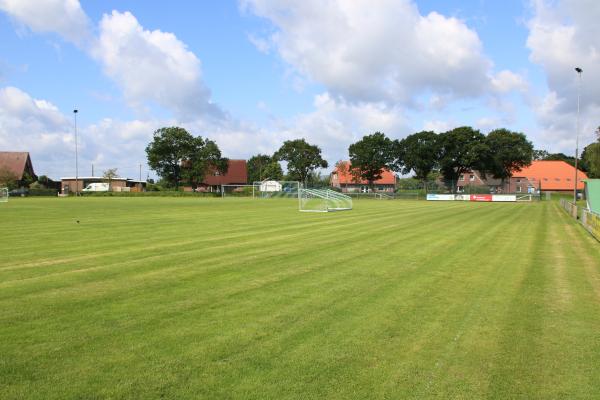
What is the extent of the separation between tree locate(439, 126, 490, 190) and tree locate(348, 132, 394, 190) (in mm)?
12531

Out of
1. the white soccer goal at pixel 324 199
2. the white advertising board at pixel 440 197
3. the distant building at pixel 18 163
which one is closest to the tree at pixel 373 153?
the white advertising board at pixel 440 197

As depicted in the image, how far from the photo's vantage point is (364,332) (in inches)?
217

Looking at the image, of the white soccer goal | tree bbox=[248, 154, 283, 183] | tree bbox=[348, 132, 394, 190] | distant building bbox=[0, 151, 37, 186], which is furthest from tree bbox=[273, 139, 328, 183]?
the white soccer goal

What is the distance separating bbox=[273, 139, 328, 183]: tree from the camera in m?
114

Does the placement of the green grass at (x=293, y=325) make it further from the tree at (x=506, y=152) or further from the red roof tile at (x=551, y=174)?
the red roof tile at (x=551, y=174)

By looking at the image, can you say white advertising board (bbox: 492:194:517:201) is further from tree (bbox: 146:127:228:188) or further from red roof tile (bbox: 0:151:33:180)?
red roof tile (bbox: 0:151:33:180)

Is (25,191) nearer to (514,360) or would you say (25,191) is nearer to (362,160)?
(362,160)

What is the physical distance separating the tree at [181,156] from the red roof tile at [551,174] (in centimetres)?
7937

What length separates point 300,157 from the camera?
114125 millimetres

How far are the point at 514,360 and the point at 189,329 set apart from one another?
376 centimetres

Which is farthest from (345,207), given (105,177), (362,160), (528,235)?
(105,177)

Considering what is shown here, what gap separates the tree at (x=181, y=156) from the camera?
93000 millimetres

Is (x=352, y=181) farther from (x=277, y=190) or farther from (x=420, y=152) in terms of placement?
(x=277, y=190)

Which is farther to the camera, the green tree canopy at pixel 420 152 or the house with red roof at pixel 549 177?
the house with red roof at pixel 549 177
